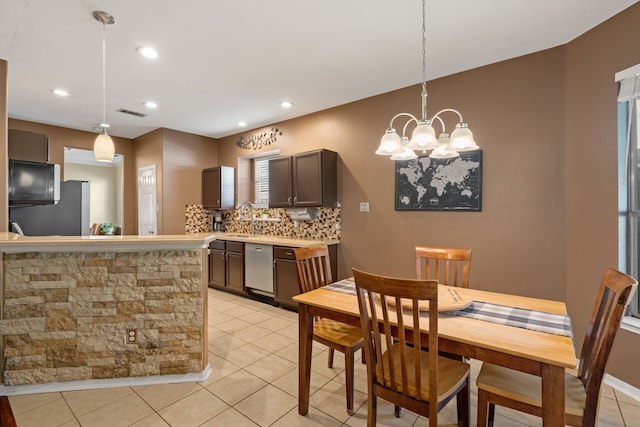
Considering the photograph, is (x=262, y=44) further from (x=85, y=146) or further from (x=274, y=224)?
(x=85, y=146)

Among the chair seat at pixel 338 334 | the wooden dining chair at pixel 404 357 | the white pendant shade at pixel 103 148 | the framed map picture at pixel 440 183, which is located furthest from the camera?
the framed map picture at pixel 440 183

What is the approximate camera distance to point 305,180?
4.19 m

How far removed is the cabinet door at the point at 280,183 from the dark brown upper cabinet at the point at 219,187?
4.27 feet

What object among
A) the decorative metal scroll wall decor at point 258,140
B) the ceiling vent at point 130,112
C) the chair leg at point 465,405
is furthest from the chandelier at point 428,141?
the ceiling vent at point 130,112

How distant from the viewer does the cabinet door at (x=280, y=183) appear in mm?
4375

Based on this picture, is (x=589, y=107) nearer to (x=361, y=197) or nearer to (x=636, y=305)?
(x=636, y=305)

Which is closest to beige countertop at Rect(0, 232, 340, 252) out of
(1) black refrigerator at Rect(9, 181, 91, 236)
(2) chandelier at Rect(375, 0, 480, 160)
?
(2) chandelier at Rect(375, 0, 480, 160)

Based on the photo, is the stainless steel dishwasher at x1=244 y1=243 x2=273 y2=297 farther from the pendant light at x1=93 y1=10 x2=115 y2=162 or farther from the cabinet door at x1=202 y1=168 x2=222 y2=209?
the pendant light at x1=93 y1=10 x2=115 y2=162

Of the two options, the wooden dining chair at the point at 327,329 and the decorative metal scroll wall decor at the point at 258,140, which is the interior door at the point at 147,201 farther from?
the wooden dining chair at the point at 327,329

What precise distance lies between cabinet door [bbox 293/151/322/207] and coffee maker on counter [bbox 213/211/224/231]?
2335 millimetres

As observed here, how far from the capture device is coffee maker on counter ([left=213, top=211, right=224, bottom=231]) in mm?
5980

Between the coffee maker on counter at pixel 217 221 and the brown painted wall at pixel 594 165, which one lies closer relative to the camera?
the brown painted wall at pixel 594 165

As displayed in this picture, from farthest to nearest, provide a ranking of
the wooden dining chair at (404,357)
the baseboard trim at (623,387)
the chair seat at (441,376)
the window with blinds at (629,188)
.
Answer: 1. the window with blinds at (629,188)
2. the baseboard trim at (623,387)
3. the chair seat at (441,376)
4. the wooden dining chair at (404,357)

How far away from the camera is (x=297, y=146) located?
4719mm
